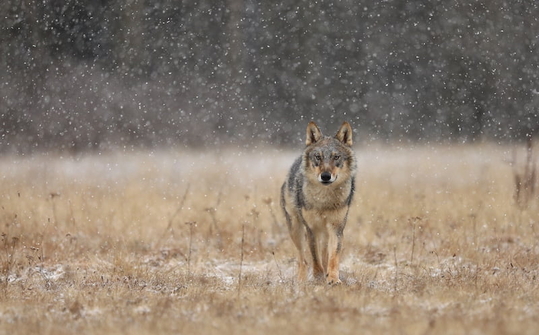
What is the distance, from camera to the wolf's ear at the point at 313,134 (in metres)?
8.09

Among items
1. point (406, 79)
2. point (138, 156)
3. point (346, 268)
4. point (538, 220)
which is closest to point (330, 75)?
point (406, 79)

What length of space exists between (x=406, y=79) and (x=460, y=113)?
3.47 m

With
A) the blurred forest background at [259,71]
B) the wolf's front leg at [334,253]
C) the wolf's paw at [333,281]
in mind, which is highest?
the blurred forest background at [259,71]

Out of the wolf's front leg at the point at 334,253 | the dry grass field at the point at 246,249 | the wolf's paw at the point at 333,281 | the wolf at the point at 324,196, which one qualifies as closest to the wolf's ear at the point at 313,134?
the wolf at the point at 324,196

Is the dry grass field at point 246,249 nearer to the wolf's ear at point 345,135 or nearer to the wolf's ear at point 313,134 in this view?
the wolf's ear at point 345,135

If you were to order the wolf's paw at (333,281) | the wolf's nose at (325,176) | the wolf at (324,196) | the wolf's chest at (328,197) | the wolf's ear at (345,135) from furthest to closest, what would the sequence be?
the wolf's ear at (345,135) → the wolf's chest at (328,197) → the wolf at (324,196) → the wolf's nose at (325,176) → the wolf's paw at (333,281)

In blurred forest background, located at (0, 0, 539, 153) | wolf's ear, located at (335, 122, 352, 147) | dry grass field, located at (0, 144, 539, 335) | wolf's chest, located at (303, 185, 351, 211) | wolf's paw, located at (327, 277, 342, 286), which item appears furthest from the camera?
blurred forest background, located at (0, 0, 539, 153)

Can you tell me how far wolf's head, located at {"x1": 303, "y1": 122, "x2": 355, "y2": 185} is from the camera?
760cm

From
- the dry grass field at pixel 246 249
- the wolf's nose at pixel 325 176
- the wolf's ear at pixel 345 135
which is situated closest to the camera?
the dry grass field at pixel 246 249

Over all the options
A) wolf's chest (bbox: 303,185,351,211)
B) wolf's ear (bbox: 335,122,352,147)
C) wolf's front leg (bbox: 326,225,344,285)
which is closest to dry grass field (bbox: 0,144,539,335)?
wolf's front leg (bbox: 326,225,344,285)

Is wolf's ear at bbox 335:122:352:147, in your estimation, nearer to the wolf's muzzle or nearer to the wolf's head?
the wolf's head

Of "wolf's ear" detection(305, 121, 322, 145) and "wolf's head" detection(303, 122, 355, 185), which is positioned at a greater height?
"wolf's ear" detection(305, 121, 322, 145)

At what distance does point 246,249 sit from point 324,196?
2.40 meters

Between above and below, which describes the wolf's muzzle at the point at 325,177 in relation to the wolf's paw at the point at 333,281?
above
